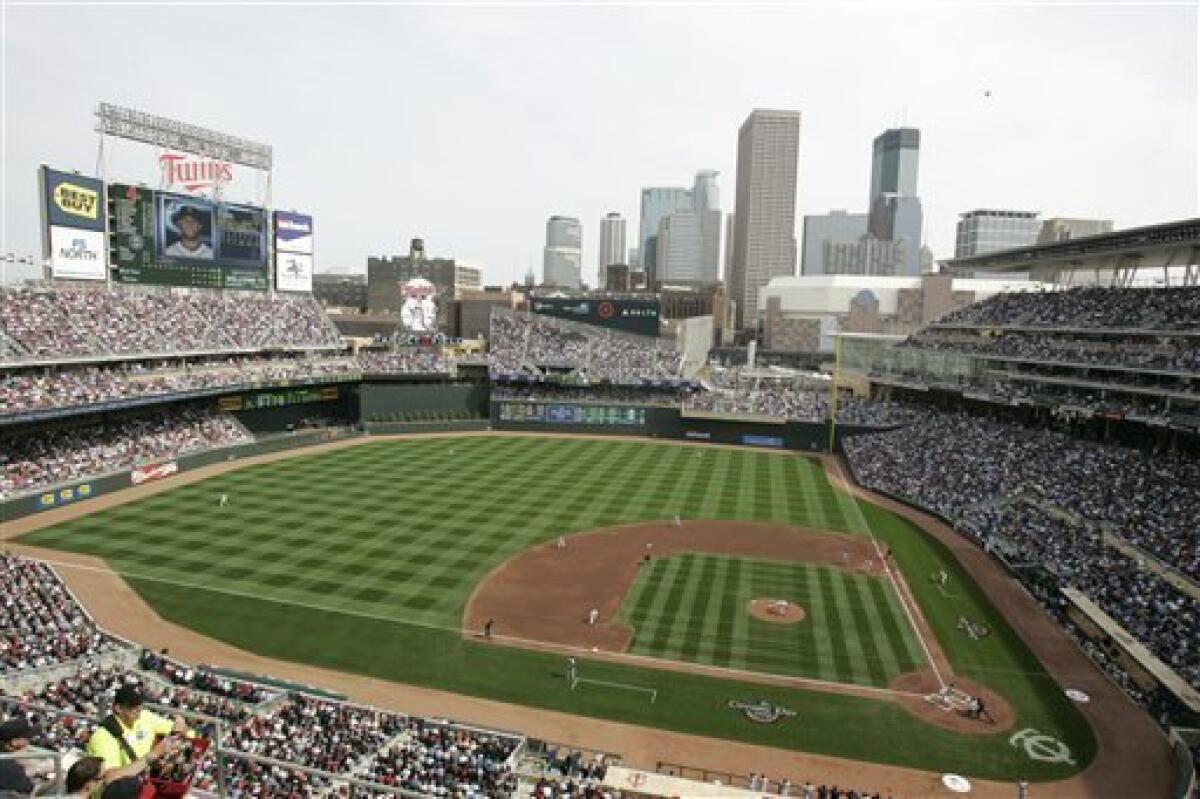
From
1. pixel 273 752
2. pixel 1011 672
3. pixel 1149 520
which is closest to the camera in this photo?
pixel 273 752

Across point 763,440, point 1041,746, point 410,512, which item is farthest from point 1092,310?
point 410,512

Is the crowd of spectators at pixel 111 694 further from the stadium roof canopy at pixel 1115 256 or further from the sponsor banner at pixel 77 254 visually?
the stadium roof canopy at pixel 1115 256

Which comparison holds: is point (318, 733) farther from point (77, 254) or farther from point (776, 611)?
point (77, 254)

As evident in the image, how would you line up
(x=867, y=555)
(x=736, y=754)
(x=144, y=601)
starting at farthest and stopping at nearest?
(x=867, y=555), (x=144, y=601), (x=736, y=754)

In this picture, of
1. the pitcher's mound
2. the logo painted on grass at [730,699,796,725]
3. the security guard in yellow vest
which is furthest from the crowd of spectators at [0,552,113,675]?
the pitcher's mound

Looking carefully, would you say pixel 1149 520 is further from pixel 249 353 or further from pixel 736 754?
pixel 249 353

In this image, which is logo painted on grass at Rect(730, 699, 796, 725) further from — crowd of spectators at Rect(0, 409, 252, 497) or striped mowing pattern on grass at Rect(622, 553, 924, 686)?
crowd of spectators at Rect(0, 409, 252, 497)

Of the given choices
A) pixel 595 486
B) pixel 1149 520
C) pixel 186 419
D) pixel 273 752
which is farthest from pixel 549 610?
pixel 186 419
